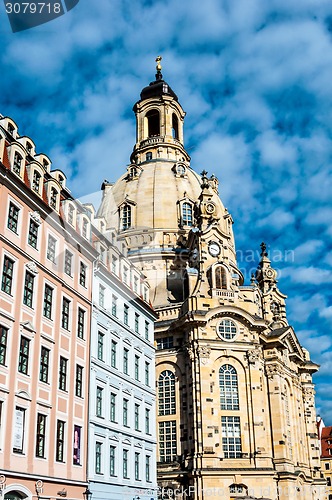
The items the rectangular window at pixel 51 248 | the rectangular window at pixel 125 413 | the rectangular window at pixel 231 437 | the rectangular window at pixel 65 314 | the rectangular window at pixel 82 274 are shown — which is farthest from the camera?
the rectangular window at pixel 231 437

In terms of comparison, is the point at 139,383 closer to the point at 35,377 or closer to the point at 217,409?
the point at 35,377

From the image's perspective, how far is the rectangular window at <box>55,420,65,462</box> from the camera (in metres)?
35.2

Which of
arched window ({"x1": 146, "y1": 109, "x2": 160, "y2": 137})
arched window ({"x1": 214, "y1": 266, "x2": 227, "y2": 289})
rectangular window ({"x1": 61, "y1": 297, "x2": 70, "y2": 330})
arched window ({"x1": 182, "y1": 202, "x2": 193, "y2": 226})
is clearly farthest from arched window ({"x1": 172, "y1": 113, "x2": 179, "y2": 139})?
rectangular window ({"x1": 61, "y1": 297, "x2": 70, "y2": 330})

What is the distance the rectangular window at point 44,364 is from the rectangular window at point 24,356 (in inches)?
55.3

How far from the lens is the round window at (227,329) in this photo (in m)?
71.4

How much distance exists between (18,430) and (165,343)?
139ft

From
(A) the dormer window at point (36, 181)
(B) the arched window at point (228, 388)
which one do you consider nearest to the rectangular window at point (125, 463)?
(A) the dormer window at point (36, 181)

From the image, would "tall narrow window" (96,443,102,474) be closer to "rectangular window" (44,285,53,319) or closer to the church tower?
"rectangular window" (44,285,53,319)

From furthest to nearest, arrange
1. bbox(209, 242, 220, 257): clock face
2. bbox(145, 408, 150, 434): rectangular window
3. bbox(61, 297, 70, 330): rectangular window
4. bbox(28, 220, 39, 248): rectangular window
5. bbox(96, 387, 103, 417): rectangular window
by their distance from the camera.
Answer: bbox(209, 242, 220, 257): clock face → bbox(145, 408, 150, 434): rectangular window → bbox(96, 387, 103, 417): rectangular window → bbox(61, 297, 70, 330): rectangular window → bbox(28, 220, 39, 248): rectangular window

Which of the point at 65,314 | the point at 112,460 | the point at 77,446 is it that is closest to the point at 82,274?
the point at 65,314

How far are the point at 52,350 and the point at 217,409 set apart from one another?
117 feet

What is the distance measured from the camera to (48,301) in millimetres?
37281

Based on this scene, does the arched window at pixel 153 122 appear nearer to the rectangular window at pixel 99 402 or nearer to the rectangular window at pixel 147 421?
the rectangular window at pixel 147 421

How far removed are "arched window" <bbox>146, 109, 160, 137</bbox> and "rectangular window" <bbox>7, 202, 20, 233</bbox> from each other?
76810mm
